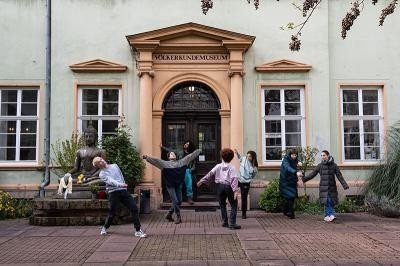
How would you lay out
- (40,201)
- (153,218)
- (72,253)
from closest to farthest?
(72,253) → (40,201) → (153,218)

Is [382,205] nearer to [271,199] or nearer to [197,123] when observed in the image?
[271,199]

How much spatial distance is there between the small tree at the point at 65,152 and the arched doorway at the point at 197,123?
2.50 meters

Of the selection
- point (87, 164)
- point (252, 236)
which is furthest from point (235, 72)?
point (252, 236)

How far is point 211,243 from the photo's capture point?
898 centimetres

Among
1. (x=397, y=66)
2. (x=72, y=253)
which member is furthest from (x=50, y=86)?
(x=397, y=66)

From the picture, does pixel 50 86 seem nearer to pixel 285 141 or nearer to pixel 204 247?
pixel 285 141

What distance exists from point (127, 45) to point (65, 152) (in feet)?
11.7

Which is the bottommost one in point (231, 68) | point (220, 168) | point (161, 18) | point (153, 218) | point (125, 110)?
point (153, 218)

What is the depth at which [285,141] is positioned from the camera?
14.8 m

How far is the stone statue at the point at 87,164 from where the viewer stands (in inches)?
457

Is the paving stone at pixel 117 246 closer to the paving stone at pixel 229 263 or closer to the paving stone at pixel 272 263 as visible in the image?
the paving stone at pixel 229 263

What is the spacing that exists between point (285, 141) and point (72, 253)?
826 cm

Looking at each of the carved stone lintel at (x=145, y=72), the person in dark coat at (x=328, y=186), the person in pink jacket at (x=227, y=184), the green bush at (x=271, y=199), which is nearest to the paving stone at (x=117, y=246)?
the person in pink jacket at (x=227, y=184)

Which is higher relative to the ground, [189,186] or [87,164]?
[87,164]
